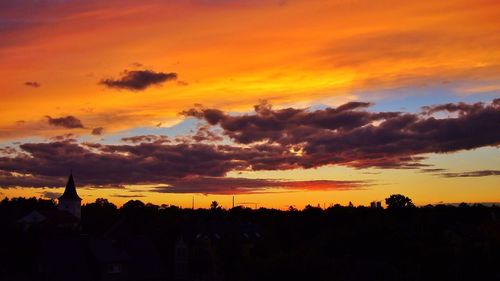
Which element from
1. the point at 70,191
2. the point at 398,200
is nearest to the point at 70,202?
the point at 70,191

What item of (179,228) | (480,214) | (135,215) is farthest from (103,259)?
(480,214)

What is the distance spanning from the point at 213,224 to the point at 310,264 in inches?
2474

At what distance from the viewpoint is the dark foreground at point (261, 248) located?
3944 centimetres

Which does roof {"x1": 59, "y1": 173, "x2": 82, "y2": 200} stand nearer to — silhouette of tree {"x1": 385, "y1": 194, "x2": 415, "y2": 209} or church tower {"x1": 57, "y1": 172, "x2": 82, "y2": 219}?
church tower {"x1": 57, "y1": 172, "x2": 82, "y2": 219}

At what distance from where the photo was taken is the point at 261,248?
68.2m

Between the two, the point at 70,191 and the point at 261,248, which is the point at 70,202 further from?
the point at 261,248

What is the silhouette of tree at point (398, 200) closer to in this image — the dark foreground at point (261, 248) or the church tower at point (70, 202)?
the dark foreground at point (261, 248)

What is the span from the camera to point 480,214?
12731 centimetres

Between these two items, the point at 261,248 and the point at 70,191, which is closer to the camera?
the point at 261,248

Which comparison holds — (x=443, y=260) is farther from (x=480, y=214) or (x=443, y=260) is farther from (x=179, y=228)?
(x=480, y=214)

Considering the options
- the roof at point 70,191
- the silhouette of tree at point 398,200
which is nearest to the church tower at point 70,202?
the roof at point 70,191

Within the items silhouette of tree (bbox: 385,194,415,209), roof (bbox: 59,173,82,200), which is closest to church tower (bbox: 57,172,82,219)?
roof (bbox: 59,173,82,200)

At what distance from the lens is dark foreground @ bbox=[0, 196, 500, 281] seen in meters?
39.4

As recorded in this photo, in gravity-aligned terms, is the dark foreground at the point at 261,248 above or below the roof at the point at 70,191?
below
